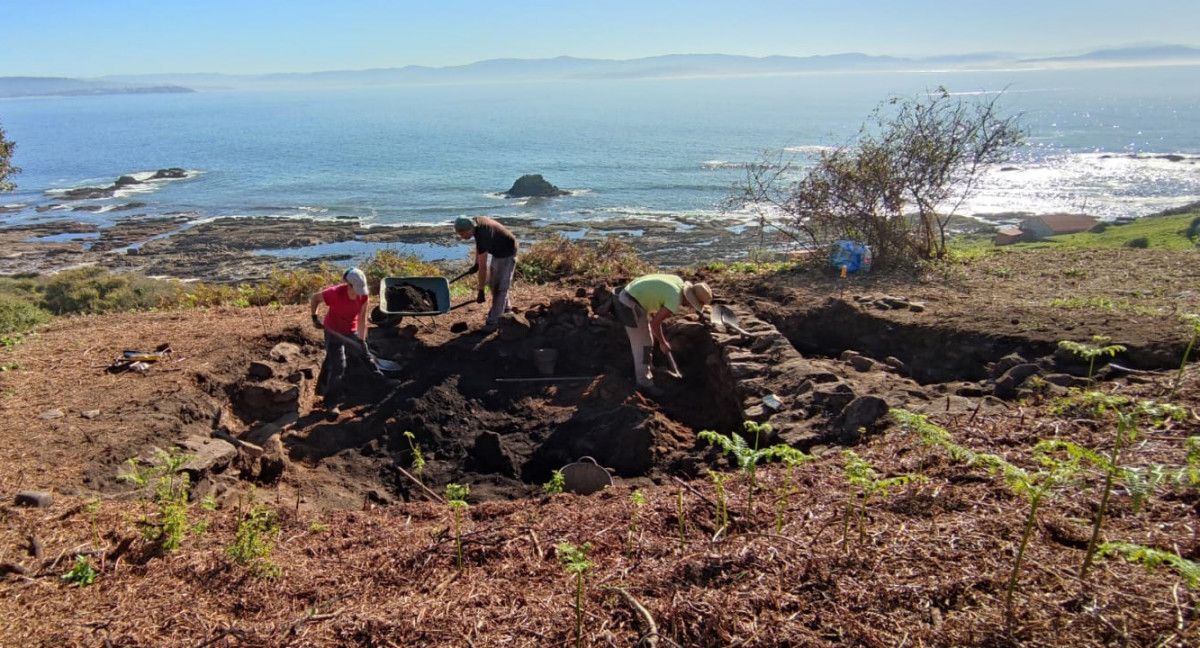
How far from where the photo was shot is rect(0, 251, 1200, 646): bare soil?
348 cm

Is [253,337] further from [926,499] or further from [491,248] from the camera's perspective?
[926,499]

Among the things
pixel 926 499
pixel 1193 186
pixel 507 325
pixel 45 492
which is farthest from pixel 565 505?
pixel 1193 186

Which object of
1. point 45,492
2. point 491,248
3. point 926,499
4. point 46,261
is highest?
point 491,248

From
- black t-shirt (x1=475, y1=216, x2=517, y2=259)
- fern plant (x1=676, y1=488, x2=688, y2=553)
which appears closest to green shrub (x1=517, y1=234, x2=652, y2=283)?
black t-shirt (x1=475, y1=216, x2=517, y2=259)

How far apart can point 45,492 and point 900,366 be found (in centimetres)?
772

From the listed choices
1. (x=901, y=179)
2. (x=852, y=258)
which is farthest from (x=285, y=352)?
(x=901, y=179)

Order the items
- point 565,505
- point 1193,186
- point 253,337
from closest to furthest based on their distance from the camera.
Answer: point 565,505
point 253,337
point 1193,186

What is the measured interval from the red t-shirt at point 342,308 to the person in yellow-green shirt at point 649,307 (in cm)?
275

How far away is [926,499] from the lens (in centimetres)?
445

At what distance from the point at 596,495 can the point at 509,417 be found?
8.71 ft

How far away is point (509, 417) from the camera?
8.06m

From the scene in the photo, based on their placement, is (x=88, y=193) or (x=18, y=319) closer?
(x=18, y=319)

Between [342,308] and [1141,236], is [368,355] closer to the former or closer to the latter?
[342,308]

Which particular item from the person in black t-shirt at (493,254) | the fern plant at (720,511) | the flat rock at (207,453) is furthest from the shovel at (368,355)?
the fern plant at (720,511)
